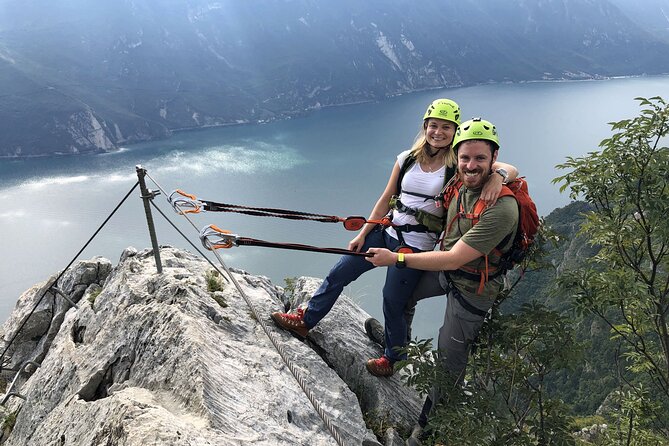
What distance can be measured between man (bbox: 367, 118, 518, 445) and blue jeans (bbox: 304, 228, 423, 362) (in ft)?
1.71

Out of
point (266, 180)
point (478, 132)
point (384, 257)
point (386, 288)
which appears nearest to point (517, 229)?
point (478, 132)

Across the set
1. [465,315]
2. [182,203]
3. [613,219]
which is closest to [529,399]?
[465,315]

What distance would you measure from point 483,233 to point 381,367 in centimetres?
283

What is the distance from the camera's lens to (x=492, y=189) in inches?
137

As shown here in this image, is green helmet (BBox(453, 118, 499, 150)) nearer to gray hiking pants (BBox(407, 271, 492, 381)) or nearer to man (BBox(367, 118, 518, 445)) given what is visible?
man (BBox(367, 118, 518, 445))

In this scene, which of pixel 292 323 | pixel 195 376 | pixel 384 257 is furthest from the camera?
pixel 292 323

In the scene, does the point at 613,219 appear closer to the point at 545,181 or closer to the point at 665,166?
the point at 665,166

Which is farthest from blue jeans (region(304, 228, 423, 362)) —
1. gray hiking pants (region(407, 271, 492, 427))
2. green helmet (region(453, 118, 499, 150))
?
green helmet (region(453, 118, 499, 150))

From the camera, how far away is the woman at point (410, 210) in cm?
448

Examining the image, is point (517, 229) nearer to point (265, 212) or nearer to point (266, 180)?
point (265, 212)

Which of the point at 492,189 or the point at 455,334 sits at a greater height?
the point at 492,189

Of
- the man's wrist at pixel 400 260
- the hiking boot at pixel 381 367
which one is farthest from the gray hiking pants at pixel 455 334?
the hiking boot at pixel 381 367

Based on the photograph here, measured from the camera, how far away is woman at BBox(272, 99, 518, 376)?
4477 millimetres

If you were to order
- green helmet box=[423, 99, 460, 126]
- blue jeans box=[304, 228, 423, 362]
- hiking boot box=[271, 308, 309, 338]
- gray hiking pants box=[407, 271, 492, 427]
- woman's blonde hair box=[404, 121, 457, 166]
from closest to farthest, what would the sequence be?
1. gray hiking pants box=[407, 271, 492, 427]
2. green helmet box=[423, 99, 460, 126]
3. woman's blonde hair box=[404, 121, 457, 166]
4. blue jeans box=[304, 228, 423, 362]
5. hiking boot box=[271, 308, 309, 338]
